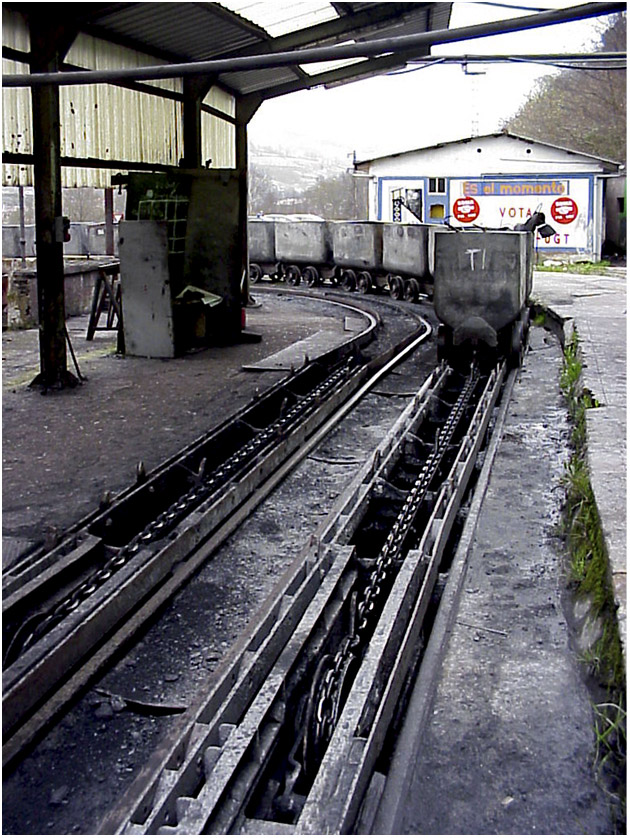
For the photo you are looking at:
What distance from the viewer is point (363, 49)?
4793 mm

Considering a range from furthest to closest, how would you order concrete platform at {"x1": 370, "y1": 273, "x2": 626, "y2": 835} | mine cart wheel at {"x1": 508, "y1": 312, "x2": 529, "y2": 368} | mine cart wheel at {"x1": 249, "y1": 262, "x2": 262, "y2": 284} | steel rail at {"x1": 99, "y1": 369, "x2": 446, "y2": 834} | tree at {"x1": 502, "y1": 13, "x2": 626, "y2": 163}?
tree at {"x1": 502, "y1": 13, "x2": 626, "y2": 163} < mine cart wheel at {"x1": 249, "y1": 262, "x2": 262, "y2": 284} < mine cart wheel at {"x1": 508, "y1": 312, "x2": 529, "y2": 368} < concrete platform at {"x1": 370, "y1": 273, "x2": 626, "y2": 835} < steel rail at {"x1": 99, "y1": 369, "x2": 446, "y2": 834}

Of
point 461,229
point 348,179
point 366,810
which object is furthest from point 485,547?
point 348,179

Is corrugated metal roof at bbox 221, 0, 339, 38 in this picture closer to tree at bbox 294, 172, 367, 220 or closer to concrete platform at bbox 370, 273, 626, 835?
concrete platform at bbox 370, 273, 626, 835

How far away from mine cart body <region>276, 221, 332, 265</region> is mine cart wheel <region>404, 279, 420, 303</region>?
118 inches

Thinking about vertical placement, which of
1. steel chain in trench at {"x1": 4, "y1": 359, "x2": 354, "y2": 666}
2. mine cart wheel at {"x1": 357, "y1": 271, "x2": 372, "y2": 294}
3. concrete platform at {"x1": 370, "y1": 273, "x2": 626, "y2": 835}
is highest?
mine cart wheel at {"x1": 357, "y1": 271, "x2": 372, "y2": 294}

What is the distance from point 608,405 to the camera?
8.01 metres

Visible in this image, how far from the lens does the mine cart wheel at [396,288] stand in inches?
790

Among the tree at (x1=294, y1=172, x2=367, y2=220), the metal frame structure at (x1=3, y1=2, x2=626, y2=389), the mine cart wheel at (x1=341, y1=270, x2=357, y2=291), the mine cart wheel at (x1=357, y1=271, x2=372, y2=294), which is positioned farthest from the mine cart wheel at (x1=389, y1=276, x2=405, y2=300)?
the tree at (x1=294, y1=172, x2=367, y2=220)

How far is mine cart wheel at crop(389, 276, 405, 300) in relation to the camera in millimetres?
20078

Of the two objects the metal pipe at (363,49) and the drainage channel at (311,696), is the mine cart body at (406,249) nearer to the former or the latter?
the drainage channel at (311,696)

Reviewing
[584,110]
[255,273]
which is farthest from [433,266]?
[584,110]

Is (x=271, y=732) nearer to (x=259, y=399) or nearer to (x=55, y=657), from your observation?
(x=55, y=657)

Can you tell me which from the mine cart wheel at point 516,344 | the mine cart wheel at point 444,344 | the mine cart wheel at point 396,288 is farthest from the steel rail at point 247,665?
the mine cart wheel at point 396,288

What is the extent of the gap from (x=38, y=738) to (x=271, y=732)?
1.08 m
